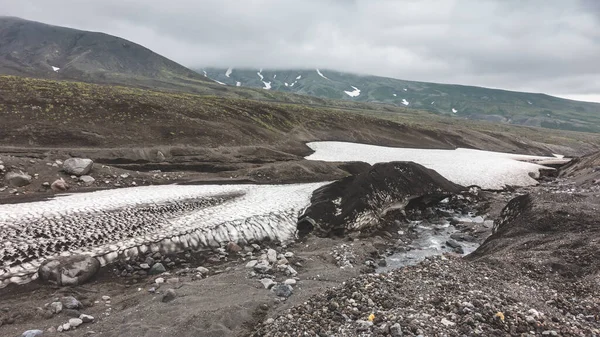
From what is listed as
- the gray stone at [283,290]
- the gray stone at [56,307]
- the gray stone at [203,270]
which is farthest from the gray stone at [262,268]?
the gray stone at [56,307]

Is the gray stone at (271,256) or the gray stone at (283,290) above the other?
the gray stone at (283,290)

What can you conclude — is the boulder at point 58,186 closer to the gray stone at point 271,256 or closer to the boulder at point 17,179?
the boulder at point 17,179

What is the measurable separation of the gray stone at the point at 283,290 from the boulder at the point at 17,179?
20729 millimetres

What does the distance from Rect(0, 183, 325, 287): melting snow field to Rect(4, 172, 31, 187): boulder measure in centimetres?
393

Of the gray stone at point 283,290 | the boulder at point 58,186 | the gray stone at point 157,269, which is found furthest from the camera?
the boulder at point 58,186

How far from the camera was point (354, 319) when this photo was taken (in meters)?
8.63

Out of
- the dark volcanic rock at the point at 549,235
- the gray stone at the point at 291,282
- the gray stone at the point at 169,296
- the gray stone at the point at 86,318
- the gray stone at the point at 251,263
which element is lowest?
the gray stone at the point at 86,318

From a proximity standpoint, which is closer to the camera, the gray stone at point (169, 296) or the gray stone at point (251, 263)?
the gray stone at point (169, 296)

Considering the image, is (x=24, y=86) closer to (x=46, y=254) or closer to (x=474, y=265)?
(x=46, y=254)

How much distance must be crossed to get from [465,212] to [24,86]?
2284 inches

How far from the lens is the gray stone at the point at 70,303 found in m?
10.6

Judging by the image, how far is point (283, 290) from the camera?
1148 centimetres

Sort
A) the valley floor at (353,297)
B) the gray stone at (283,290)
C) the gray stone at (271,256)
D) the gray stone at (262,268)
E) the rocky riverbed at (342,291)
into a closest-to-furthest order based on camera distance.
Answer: the valley floor at (353,297) < the rocky riverbed at (342,291) < the gray stone at (283,290) < the gray stone at (262,268) < the gray stone at (271,256)

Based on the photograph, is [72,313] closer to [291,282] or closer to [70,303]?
[70,303]
